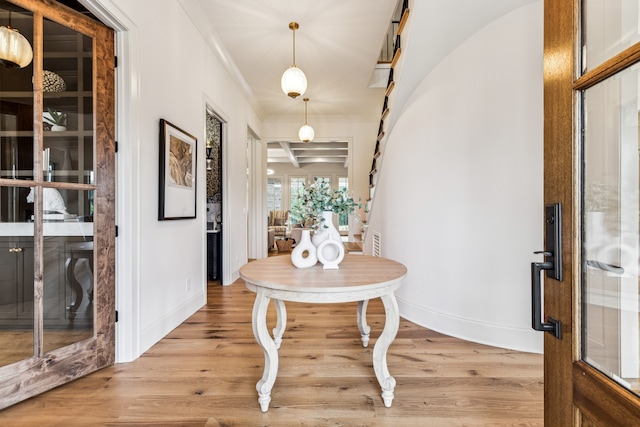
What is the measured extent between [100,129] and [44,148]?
0.32 metres

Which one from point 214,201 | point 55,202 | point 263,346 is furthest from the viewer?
point 214,201

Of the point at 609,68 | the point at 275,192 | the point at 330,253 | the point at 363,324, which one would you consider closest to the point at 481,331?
the point at 363,324

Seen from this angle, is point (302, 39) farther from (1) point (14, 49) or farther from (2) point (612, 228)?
(2) point (612, 228)

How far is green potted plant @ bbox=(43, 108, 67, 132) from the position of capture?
1756 millimetres

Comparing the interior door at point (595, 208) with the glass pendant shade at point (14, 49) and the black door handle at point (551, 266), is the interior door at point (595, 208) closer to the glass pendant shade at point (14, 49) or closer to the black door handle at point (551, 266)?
the black door handle at point (551, 266)

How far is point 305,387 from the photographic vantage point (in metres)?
1.74

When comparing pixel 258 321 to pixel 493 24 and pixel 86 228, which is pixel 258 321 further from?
pixel 493 24

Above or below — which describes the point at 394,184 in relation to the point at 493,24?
below

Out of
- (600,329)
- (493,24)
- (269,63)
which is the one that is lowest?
(600,329)

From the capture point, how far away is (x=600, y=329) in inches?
25.5

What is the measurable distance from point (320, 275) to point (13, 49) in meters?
2.07

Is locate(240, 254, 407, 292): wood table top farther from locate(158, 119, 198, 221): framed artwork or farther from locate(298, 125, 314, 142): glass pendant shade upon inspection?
locate(298, 125, 314, 142): glass pendant shade

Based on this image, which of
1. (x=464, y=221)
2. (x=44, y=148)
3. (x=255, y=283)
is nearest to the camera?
(x=255, y=283)

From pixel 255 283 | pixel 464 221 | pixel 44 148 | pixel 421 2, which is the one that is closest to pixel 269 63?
pixel 421 2
